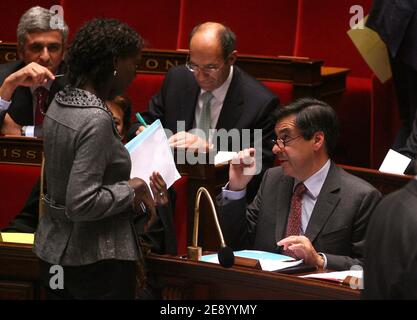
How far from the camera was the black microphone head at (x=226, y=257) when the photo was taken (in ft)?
4.55

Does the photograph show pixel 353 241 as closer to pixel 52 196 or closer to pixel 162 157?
pixel 162 157

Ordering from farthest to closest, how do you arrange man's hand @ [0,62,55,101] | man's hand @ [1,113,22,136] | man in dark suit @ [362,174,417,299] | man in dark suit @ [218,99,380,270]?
man's hand @ [1,113,22,136] → man's hand @ [0,62,55,101] → man in dark suit @ [218,99,380,270] → man in dark suit @ [362,174,417,299]

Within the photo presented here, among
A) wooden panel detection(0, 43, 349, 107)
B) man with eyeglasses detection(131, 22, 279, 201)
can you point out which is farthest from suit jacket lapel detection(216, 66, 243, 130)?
wooden panel detection(0, 43, 349, 107)

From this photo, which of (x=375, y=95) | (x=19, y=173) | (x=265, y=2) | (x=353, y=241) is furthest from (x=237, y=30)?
(x=353, y=241)

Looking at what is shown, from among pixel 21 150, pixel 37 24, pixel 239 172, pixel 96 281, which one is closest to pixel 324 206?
pixel 239 172

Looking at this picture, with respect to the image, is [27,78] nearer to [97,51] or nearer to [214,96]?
[214,96]

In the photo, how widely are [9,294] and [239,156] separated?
1.56 ft

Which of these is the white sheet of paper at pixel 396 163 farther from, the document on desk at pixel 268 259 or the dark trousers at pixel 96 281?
the dark trousers at pixel 96 281

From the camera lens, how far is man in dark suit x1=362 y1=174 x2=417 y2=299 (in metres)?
0.91

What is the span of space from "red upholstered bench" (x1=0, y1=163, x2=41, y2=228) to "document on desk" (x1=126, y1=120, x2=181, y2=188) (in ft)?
1.61

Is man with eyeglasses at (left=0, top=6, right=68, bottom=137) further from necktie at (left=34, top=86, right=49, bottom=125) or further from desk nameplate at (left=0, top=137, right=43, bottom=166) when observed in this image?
desk nameplate at (left=0, top=137, right=43, bottom=166)

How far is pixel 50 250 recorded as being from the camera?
131 cm

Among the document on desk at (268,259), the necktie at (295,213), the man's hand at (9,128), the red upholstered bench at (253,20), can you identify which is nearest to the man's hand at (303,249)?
the document on desk at (268,259)

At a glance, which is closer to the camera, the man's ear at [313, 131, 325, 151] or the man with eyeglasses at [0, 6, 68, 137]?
the man's ear at [313, 131, 325, 151]
